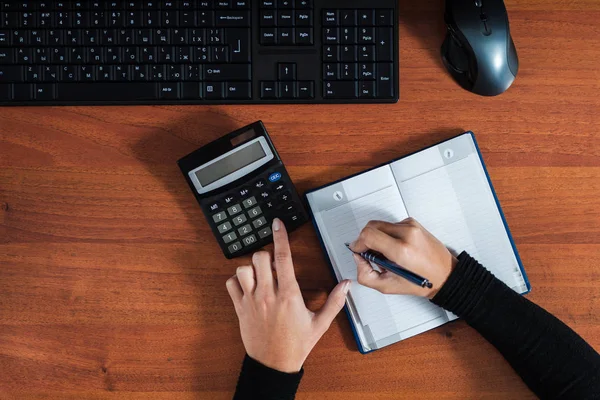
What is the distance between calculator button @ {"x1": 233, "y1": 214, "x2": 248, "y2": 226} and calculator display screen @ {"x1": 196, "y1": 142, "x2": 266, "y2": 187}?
55mm

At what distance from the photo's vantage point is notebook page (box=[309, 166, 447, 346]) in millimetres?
743

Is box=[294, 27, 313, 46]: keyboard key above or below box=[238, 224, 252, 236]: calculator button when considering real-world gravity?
above

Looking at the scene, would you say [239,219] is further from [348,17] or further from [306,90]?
[348,17]

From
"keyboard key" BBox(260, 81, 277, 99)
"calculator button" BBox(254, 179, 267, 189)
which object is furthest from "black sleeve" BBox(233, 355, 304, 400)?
"keyboard key" BBox(260, 81, 277, 99)

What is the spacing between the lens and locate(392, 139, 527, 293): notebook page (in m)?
0.74

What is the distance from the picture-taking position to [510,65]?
0.72m

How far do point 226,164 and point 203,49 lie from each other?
0.15m

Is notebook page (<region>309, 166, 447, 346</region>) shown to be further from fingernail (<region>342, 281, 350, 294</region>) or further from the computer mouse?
the computer mouse

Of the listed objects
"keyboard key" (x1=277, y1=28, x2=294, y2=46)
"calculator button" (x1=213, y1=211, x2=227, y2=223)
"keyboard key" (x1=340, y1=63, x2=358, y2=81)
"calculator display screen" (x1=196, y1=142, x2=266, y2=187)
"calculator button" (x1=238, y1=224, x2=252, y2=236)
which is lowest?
"calculator button" (x1=238, y1=224, x2=252, y2=236)

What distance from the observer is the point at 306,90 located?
2.41ft

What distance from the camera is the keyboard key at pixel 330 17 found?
73cm

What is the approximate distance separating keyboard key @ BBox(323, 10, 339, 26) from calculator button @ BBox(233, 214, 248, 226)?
0.26m

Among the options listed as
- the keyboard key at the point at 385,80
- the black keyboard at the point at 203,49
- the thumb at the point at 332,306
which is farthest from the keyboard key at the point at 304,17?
the thumb at the point at 332,306

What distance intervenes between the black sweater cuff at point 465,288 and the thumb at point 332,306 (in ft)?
0.37
